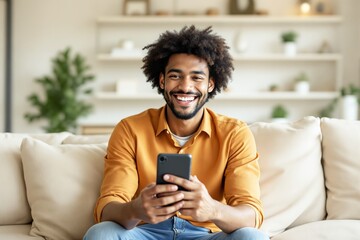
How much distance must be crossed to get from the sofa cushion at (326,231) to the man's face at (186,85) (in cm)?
59

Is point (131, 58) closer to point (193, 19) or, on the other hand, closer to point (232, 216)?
point (193, 19)

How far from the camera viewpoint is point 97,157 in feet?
7.60

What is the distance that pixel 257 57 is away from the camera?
5.64m

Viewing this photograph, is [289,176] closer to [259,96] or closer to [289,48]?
[259,96]

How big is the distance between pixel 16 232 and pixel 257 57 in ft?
12.6

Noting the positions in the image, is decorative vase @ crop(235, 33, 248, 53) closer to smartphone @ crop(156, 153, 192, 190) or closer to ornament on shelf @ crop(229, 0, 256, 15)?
ornament on shelf @ crop(229, 0, 256, 15)

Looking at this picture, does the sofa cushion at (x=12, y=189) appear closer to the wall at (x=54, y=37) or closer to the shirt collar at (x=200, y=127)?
the shirt collar at (x=200, y=127)

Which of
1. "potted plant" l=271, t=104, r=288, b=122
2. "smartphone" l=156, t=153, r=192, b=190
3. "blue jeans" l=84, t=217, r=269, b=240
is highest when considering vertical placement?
"smartphone" l=156, t=153, r=192, b=190

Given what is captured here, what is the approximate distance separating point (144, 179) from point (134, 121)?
0.24 metres

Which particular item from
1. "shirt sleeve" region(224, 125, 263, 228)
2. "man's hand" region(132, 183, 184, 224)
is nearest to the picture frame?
"shirt sleeve" region(224, 125, 263, 228)

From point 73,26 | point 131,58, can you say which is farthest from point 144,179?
point 73,26

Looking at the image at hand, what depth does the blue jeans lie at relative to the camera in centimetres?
183

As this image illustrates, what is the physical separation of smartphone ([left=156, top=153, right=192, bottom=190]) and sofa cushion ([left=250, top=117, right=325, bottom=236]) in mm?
637

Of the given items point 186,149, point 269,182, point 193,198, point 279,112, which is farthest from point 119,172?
point 279,112
